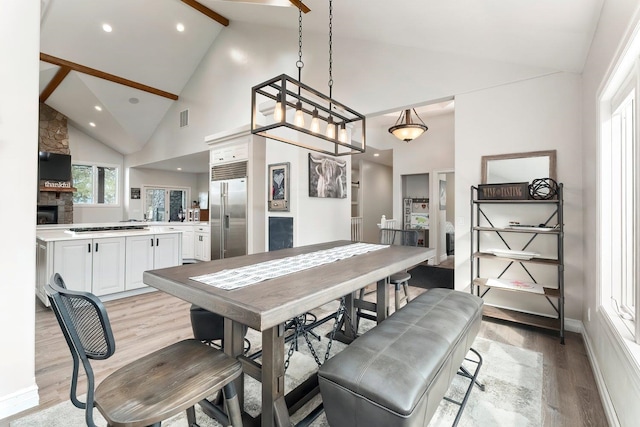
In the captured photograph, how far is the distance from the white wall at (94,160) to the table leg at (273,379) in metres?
8.66

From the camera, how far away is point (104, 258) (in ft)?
12.9

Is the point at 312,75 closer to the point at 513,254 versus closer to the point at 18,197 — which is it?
the point at 513,254

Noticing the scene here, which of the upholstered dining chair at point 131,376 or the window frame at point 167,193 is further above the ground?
the window frame at point 167,193

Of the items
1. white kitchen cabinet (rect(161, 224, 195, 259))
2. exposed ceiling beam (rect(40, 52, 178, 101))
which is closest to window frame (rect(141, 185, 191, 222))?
white kitchen cabinet (rect(161, 224, 195, 259))

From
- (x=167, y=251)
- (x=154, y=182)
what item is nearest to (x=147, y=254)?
(x=167, y=251)

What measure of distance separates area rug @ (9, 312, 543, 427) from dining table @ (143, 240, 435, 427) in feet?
1.28

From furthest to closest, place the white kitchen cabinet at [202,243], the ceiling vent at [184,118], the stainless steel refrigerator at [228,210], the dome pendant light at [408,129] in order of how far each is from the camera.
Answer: the ceiling vent at [184,118], the white kitchen cabinet at [202,243], the stainless steel refrigerator at [228,210], the dome pendant light at [408,129]

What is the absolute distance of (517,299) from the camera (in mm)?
3318

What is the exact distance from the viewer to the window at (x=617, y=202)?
191 centimetres

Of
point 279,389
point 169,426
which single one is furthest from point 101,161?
point 279,389

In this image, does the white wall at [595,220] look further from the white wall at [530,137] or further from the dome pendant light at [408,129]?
the dome pendant light at [408,129]

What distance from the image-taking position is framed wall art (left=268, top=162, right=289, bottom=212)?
4.41 metres

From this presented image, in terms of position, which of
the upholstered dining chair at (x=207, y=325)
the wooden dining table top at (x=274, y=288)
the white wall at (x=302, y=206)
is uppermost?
the white wall at (x=302, y=206)

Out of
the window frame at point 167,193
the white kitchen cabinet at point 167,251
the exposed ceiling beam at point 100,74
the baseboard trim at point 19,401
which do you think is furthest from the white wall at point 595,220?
the window frame at point 167,193
